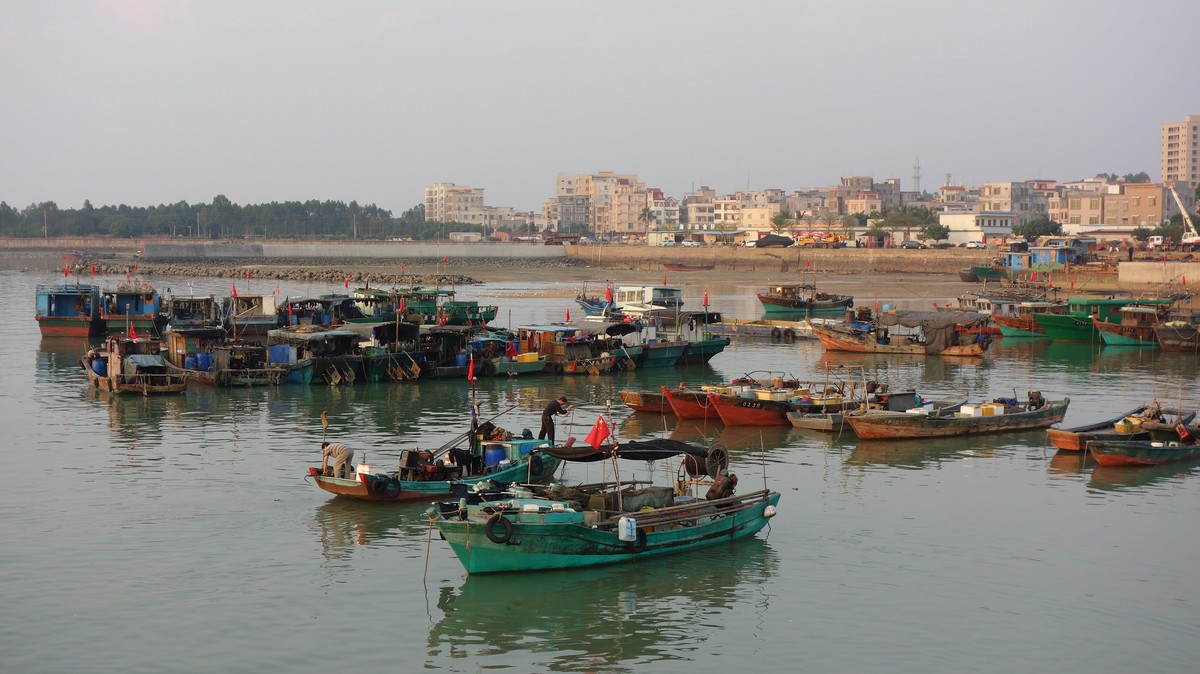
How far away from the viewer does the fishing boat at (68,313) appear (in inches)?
2160

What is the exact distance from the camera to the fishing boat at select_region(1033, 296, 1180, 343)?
57.3m

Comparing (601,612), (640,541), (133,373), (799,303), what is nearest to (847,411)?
(640,541)

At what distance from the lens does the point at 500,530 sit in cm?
1841

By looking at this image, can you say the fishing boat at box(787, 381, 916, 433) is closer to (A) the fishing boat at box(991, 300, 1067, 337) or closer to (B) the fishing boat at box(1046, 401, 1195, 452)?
(B) the fishing boat at box(1046, 401, 1195, 452)

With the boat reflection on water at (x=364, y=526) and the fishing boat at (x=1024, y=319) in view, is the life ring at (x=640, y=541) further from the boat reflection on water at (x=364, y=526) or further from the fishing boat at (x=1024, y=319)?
the fishing boat at (x=1024, y=319)

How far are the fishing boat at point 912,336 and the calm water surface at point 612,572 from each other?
19854mm

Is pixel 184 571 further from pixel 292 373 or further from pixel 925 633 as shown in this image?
pixel 292 373

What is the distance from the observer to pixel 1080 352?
53844 mm

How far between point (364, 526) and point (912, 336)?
34356 millimetres

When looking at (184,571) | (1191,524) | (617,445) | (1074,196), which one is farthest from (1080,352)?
(1074,196)

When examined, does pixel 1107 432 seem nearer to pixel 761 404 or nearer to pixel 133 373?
pixel 761 404

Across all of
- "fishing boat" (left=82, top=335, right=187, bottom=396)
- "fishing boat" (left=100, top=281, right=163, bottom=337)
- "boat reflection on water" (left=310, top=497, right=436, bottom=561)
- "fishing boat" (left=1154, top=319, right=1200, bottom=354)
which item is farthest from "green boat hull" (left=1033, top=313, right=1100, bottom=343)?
"boat reflection on water" (left=310, top=497, right=436, bottom=561)

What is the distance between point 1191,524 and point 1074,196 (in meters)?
161

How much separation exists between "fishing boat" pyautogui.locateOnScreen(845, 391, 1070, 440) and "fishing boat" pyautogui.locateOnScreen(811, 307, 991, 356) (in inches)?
682
